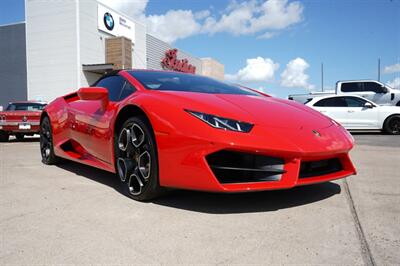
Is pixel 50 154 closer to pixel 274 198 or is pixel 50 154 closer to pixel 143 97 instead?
pixel 143 97

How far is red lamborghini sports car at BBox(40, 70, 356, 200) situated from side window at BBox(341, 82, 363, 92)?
1361cm

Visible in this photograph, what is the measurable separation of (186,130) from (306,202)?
1093 millimetres

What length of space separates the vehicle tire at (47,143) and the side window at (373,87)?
13965mm

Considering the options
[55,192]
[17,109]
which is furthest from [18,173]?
[17,109]

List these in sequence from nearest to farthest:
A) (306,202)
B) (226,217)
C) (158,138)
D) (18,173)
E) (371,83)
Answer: (226,217) → (158,138) → (306,202) → (18,173) → (371,83)

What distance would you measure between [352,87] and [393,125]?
6.08 m

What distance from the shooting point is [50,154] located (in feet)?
14.9

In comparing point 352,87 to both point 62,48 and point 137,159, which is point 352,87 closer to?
point 62,48

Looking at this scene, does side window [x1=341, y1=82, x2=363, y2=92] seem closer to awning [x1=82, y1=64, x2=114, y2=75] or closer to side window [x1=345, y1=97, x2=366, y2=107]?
side window [x1=345, y1=97, x2=366, y2=107]

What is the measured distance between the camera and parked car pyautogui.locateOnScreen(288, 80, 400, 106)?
552 inches

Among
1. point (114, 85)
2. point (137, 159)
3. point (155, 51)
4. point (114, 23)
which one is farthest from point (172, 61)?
point (137, 159)

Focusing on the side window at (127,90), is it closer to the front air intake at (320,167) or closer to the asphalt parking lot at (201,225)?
the asphalt parking lot at (201,225)

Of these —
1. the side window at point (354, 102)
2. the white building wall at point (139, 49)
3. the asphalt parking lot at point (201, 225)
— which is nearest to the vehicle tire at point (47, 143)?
the asphalt parking lot at point (201, 225)

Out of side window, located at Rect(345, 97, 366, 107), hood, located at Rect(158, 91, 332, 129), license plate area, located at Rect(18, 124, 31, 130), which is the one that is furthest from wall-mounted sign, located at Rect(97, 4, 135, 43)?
hood, located at Rect(158, 91, 332, 129)
